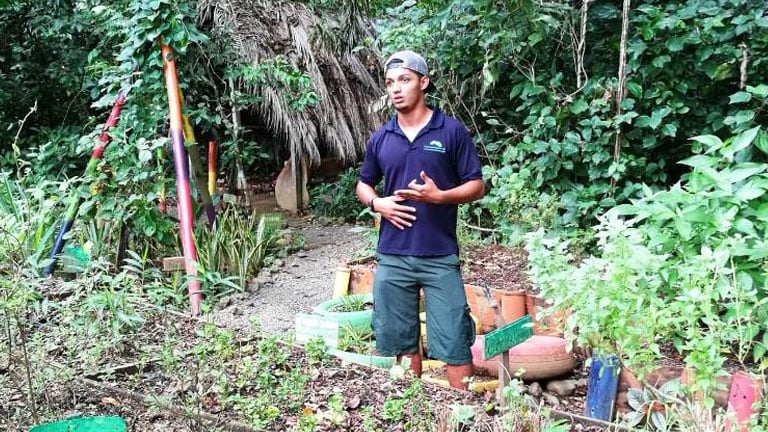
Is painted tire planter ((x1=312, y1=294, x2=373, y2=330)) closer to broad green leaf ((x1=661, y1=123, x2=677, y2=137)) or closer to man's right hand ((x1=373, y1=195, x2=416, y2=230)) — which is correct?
man's right hand ((x1=373, y1=195, x2=416, y2=230))

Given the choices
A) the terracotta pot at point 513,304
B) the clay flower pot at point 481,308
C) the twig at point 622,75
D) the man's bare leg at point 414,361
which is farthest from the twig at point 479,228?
the man's bare leg at point 414,361

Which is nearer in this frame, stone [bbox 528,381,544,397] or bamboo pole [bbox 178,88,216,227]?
stone [bbox 528,381,544,397]

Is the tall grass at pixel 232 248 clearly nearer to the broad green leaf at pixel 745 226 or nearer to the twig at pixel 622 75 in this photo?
the twig at pixel 622 75

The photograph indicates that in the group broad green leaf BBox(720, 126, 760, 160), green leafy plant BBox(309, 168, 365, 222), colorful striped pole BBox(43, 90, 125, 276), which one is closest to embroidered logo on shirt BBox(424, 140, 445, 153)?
broad green leaf BBox(720, 126, 760, 160)

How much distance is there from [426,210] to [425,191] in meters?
0.17

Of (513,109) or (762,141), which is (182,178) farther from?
(762,141)

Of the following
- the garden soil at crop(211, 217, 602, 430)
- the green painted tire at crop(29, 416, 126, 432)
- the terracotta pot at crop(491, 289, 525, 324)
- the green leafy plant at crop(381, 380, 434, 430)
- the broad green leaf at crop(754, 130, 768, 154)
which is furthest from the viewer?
the garden soil at crop(211, 217, 602, 430)

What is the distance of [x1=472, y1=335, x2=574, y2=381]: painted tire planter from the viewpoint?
3715 millimetres

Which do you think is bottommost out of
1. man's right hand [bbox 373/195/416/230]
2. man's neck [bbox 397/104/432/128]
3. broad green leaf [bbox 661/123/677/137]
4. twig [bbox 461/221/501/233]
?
twig [bbox 461/221/501/233]

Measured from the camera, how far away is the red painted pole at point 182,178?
489 centimetres

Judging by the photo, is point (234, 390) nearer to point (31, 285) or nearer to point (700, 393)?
point (31, 285)

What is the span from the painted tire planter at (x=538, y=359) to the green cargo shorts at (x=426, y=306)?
50 centimetres

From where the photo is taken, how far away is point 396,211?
314cm

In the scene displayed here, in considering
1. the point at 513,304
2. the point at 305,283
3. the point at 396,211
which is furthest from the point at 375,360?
the point at 305,283
